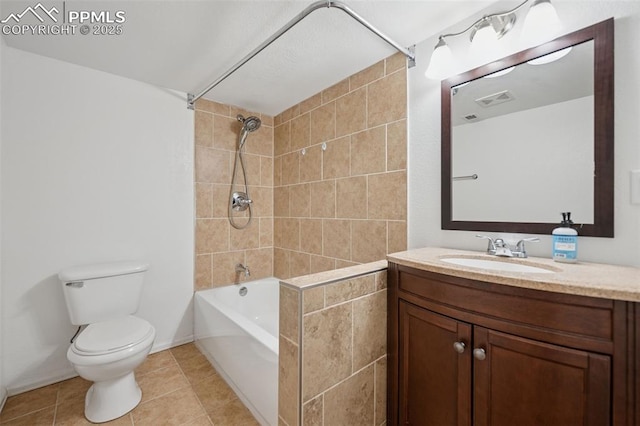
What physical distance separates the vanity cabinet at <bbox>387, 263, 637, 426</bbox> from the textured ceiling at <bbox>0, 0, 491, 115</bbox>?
53.0 inches

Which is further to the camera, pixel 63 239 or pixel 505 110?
pixel 63 239

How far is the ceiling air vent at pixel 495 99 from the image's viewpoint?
4.35 feet

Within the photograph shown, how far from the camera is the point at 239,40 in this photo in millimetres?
1654

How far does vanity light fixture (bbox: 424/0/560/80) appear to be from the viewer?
1111mm

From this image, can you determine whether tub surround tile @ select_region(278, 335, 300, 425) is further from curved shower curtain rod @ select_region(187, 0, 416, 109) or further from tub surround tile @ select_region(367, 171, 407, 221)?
curved shower curtain rod @ select_region(187, 0, 416, 109)

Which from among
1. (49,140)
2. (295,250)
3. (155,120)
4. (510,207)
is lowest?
(295,250)

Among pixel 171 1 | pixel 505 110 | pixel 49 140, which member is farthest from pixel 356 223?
pixel 49 140

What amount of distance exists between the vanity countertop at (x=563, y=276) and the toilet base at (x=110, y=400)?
1772mm

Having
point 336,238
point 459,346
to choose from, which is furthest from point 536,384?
point 336,238

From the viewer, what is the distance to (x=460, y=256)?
1.35m

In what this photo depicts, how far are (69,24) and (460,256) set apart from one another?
97.4 inches

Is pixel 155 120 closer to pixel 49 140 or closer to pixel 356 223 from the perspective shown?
pixel 49 140

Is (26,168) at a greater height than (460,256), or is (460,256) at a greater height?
(26,168)

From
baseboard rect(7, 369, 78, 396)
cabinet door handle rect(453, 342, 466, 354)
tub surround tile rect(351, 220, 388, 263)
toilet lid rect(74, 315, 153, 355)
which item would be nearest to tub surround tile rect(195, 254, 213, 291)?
toilet lid rect(74, 315, 153, 355)
